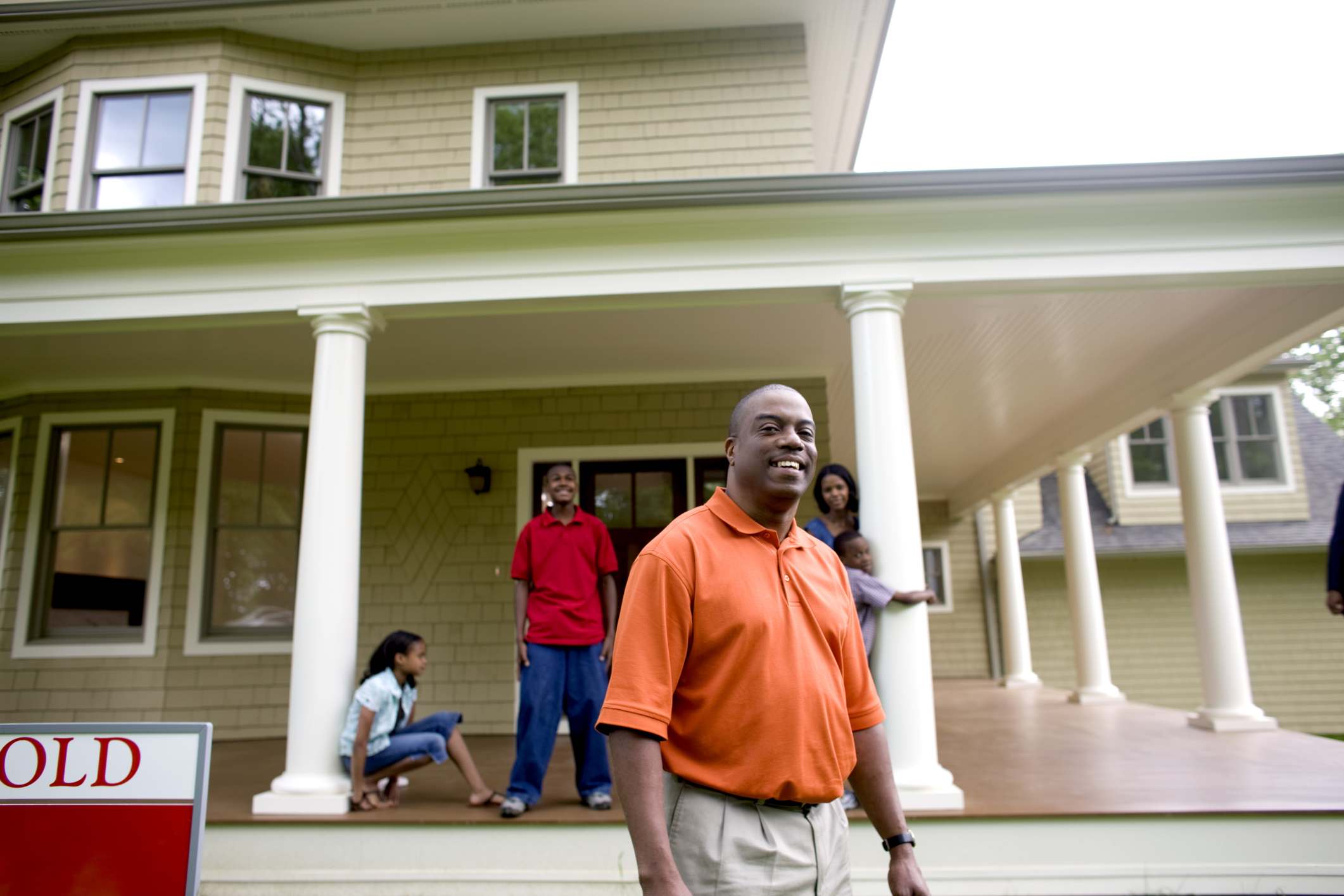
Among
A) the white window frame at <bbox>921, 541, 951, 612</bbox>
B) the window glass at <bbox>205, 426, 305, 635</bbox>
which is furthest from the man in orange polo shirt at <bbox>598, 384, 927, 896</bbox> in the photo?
the white window frame at <bbox>921, 541, 951, 612</bbox>

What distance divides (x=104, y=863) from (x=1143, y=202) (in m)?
4.98

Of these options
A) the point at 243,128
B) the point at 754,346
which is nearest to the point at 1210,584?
the point at 754,346

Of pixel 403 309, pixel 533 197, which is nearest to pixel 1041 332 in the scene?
pixel 533 197

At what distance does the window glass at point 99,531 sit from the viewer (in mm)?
6699

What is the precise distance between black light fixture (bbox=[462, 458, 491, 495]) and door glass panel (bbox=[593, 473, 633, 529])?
2.71 ft

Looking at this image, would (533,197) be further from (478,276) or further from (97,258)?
(97,258)

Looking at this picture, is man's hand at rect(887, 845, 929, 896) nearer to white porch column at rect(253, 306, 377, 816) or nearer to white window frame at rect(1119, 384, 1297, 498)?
white porch column at rect(253, 306, 377, 816)

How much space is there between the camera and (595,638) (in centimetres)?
427

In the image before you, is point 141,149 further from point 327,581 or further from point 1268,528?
point 1268,528

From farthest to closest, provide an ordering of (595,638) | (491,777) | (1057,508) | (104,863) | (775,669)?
(1057,508) → (491,777) → (595,638) → (104,863) → (775,669)

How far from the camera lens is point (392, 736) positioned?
4.29 metres

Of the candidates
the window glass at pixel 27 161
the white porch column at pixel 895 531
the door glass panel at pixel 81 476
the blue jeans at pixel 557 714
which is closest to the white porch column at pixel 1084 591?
the white porch column at pixel 895 531

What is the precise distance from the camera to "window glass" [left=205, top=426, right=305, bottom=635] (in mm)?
6840

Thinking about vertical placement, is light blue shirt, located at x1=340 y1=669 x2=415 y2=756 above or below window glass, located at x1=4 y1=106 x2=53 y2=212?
below
